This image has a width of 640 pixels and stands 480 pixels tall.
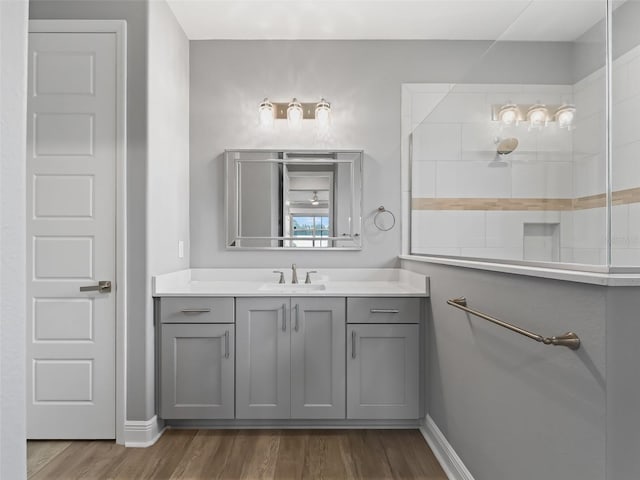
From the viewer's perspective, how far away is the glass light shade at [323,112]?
9.86 feet

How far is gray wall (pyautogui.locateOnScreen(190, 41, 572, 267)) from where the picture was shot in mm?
3076

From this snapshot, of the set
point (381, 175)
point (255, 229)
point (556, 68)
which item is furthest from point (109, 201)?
point (556, 68)

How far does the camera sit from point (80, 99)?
2.34 m

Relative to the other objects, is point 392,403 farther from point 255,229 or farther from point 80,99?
point 80,99

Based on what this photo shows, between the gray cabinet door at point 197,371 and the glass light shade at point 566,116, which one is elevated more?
the glass light shade at point 566,116

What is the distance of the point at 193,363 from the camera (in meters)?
2.46

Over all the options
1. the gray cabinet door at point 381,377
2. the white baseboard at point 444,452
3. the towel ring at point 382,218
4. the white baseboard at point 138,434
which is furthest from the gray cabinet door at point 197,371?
the towel ring at point 382,218

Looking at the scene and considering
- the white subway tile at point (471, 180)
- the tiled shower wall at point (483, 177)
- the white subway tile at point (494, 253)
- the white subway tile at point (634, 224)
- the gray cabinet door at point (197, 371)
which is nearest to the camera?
the white subway tile at point (634, 224)

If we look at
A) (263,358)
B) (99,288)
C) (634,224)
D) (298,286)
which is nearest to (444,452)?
(263,358)

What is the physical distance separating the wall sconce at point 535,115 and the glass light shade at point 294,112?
1538 millimetres

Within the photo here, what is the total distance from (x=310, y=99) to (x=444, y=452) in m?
2.43

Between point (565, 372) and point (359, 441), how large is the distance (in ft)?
5.07

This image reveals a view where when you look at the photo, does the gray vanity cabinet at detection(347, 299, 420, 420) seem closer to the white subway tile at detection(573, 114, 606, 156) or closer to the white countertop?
the white countertop

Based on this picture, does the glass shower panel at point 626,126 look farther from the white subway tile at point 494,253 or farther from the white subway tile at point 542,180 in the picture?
the white subway tile at point 494,253
